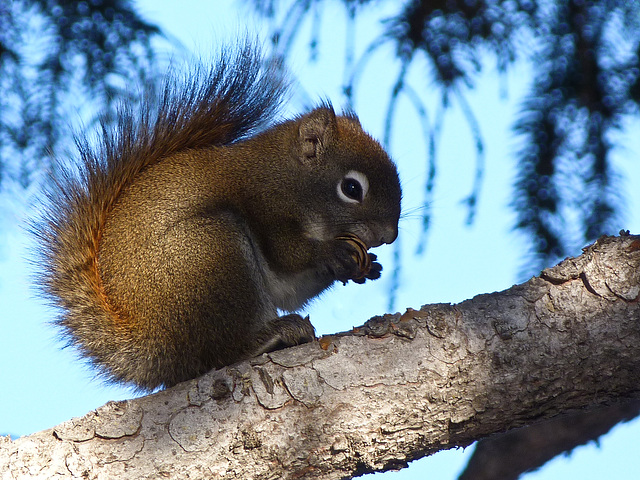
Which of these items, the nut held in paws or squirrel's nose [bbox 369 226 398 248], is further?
squirrel's nose [bbox 369 226 398 248]

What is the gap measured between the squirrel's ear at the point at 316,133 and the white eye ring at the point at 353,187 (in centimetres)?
15

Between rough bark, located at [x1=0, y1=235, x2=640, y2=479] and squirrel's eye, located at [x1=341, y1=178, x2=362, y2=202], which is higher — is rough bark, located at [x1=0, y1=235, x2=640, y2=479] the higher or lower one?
the lower one

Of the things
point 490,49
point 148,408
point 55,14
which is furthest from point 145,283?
point 490,49

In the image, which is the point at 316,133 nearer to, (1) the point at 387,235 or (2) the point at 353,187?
(2) the point at 353,187

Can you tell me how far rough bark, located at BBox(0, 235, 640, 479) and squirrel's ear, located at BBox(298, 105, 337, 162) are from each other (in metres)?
0.98

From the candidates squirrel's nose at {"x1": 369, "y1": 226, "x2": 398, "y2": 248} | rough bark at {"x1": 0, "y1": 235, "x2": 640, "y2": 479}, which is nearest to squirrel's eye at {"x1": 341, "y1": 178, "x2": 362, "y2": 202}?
squirrel's nose at {"x1": 369, "y1": 226, "x2": 398, "y2": 248}

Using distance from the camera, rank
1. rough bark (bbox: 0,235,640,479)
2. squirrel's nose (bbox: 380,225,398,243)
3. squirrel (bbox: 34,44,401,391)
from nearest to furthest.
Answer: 1. rough bark (bbox: 0,235,640,479)
2. squirrel (bbox: 34,44,401,391)
3. squirrel's nose (bbox: 380,225,398,243)

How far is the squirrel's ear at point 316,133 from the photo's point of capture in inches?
101

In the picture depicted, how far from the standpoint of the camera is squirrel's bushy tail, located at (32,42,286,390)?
6.70ft

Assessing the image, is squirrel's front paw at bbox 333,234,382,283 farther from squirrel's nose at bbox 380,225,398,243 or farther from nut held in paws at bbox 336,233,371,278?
squirrel's nose at bbox 380,225,398,243

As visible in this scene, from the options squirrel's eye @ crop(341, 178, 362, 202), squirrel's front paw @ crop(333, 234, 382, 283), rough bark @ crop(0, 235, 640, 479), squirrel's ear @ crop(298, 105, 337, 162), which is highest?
squirrel's ear @ crop(298, 105, 337, 162)

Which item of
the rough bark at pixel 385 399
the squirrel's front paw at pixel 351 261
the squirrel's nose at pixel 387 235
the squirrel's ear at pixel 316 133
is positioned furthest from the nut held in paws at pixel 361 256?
the rough bark at pixel 385 399

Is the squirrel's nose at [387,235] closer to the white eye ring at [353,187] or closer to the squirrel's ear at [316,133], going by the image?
the white eye ring at [353,187]

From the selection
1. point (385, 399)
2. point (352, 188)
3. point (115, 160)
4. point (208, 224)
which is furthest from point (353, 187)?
point (385, 399)
